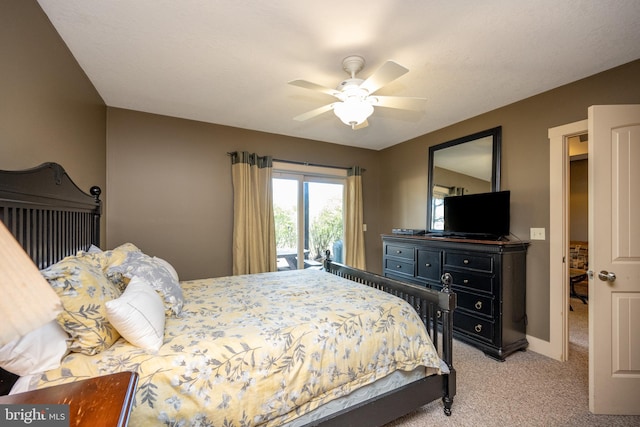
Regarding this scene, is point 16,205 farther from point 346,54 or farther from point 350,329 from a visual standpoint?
point 346,54

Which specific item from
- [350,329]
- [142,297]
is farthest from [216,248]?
[350,329]

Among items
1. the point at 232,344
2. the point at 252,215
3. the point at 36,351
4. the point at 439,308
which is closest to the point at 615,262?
the point at 439,308

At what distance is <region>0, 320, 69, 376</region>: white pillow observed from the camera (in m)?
0.97

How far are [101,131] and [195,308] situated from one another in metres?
2.34

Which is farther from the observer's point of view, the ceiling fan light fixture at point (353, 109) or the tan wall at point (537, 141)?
the tan wall at point (537, 141)

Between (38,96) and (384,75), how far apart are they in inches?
82.1

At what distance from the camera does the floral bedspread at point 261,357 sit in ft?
3.76

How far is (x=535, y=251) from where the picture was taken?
279cm

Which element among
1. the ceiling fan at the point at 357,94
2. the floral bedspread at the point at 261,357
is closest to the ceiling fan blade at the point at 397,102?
the ceiling fan at the point at 357,94

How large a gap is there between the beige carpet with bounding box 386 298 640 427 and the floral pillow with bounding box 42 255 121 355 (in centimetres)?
180

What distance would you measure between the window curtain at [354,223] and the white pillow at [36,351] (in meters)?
3.70

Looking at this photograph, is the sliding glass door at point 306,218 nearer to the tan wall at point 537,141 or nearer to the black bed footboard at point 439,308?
the black bed footboard at point 439,308

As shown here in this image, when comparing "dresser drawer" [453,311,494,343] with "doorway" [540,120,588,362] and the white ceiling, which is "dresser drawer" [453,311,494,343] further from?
the white ceiling

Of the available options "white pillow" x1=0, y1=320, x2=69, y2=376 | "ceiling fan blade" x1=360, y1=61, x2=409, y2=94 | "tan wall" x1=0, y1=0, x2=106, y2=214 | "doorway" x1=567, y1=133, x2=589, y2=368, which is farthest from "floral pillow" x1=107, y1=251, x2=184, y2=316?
"doorway" x1=567, y1=133, x2=589, y2=368
